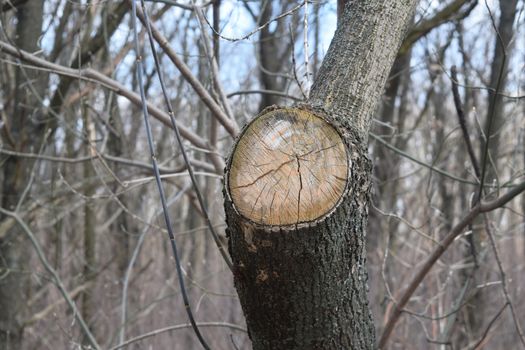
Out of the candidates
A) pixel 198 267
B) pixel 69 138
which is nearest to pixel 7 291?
pixel 69 138

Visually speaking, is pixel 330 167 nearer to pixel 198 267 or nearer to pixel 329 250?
pixel 329 250

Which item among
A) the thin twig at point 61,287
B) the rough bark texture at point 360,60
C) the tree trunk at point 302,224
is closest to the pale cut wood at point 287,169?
the tree trunk at point 302,224

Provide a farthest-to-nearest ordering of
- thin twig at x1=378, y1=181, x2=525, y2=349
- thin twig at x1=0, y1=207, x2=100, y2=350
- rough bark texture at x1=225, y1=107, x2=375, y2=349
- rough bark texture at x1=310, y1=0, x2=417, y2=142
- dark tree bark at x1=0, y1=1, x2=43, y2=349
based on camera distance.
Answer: dark tree bark at x1=0, y1=1, x2=43, y2=349
thin twig at x1=0, y1=207, x2=100, y2=350
thin twig at x1=378, y1=181, x2=525, y2=349
rough bark texture at x1=310, y1=0, x2=417, y2=142
rough bark texture at x1=225, y1=107, x2=375, y2=349

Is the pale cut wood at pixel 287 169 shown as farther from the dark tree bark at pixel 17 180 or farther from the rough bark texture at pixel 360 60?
the dark tree bark at pixel 17 180

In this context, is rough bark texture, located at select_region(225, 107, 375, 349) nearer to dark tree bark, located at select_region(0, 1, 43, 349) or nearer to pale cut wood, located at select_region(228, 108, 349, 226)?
pale cut wood, located at select_region(228, 108, 349, 226)

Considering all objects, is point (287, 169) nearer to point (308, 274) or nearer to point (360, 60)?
point (308, 274)

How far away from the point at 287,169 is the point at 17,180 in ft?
13.8

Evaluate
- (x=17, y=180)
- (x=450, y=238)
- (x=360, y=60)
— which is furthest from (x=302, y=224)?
(x=17, y=180)

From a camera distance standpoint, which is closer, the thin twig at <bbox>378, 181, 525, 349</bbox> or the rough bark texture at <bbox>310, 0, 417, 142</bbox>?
the rough bark texture at <bbox>310, 0, 417, 142</bbox>

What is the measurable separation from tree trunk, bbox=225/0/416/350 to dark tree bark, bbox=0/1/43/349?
3823 millimetres

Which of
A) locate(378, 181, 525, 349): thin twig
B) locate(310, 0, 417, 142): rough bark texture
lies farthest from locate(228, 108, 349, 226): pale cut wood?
locate(378, 181, 525, 349): thin twig

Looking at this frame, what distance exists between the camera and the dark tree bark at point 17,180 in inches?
205

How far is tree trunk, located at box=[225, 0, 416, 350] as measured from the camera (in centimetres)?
169

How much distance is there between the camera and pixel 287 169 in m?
1.76
